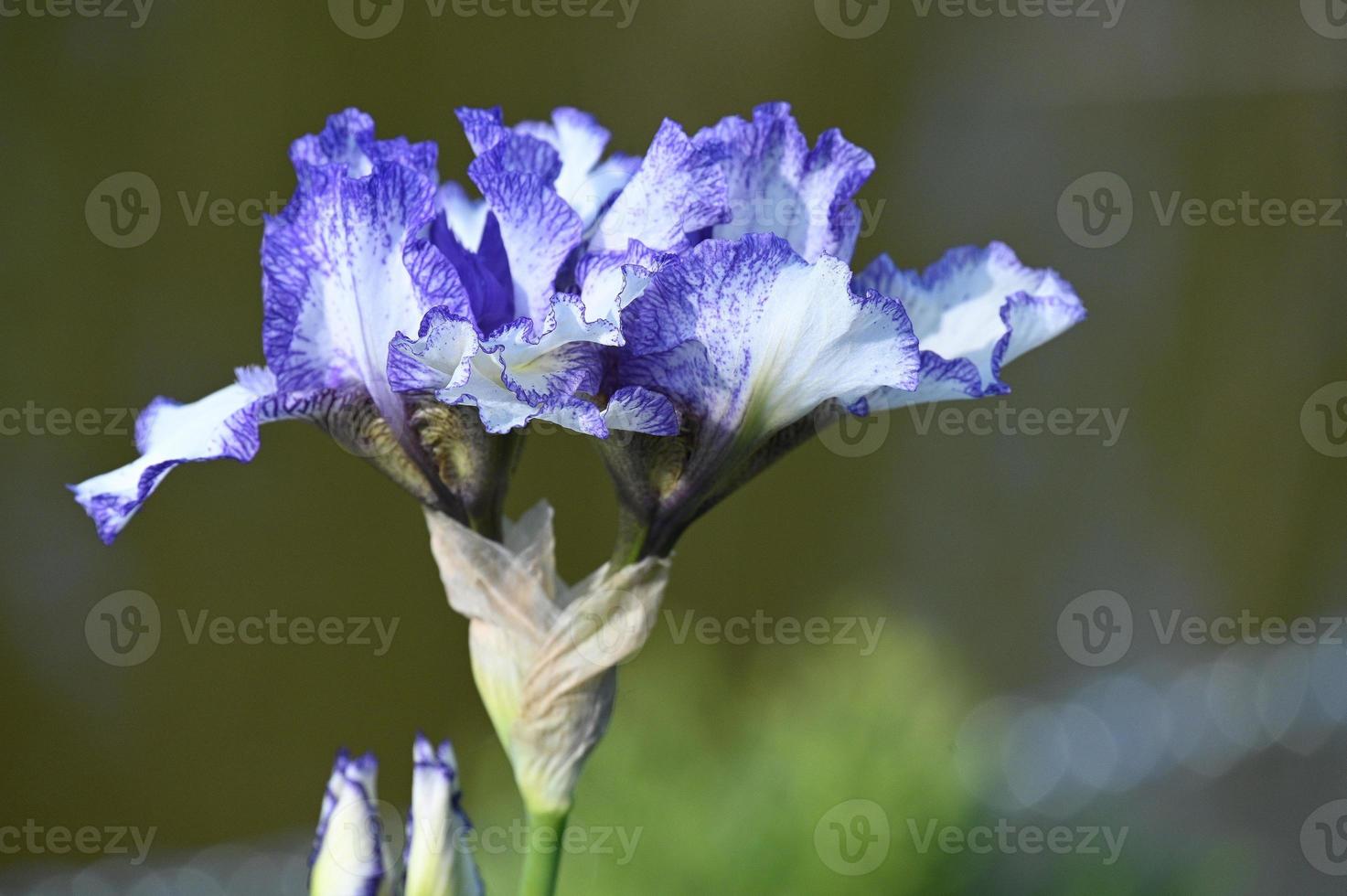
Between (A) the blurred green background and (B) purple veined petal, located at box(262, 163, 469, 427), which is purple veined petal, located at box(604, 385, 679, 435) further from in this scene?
(A) the blurred green background

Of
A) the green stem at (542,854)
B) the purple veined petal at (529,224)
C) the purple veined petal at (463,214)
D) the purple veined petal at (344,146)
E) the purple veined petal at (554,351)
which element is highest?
the purple veined petal at (344,146)

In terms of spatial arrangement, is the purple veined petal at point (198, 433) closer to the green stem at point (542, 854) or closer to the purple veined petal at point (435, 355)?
the purple veined petal at point (435, 355)

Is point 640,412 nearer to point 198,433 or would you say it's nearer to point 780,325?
point 780,325

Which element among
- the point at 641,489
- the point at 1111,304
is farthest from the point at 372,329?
the point at 1111,304

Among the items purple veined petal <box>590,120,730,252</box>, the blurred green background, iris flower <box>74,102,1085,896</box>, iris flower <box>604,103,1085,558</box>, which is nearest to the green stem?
iris flower <box>74,102,1085,896</box>

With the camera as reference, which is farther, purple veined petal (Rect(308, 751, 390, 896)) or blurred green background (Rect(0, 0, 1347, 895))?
blurred green background (Rect(0, 0, 1347, 895))

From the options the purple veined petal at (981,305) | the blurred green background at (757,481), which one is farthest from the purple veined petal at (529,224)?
the blurred green background at (757,481)
